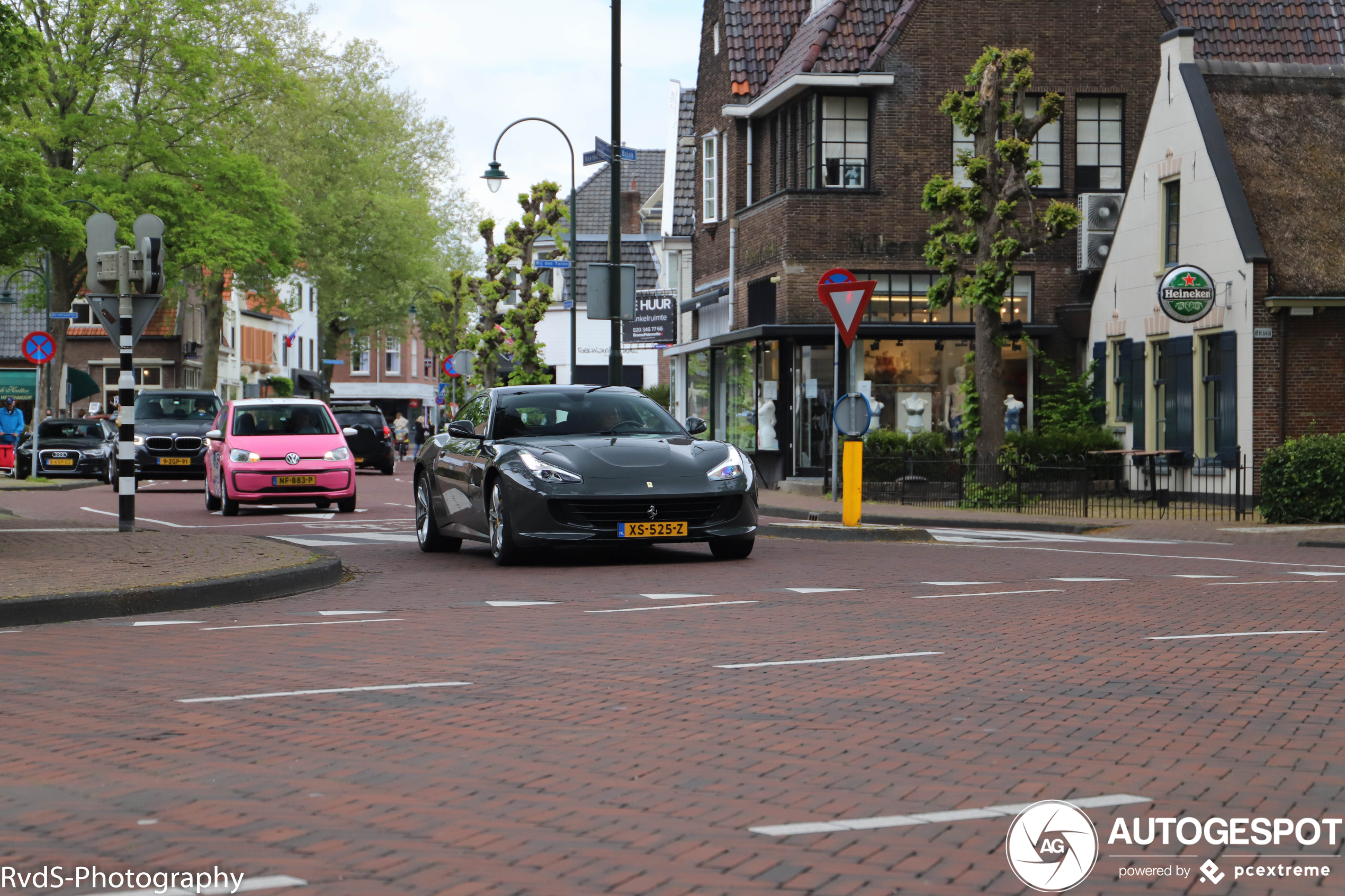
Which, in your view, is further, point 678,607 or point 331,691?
point 678,607

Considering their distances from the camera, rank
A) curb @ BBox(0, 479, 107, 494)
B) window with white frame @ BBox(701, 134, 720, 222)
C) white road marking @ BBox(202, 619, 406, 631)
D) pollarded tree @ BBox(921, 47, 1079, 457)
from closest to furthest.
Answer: white road marking @ BBox(202, 619, 406, 631)
pollarded tree @ BBox(921, 47, 1079, 457)
curb @ BBox(0, 479, 107, 494)
window with white frame @ BBox(701, 134, 720, 222)

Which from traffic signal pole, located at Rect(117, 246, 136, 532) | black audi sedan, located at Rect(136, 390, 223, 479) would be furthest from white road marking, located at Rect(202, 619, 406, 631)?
black audi sedan, located at Rect(136, 390, 223, 479)

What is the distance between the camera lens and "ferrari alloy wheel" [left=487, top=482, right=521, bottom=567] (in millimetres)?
14328

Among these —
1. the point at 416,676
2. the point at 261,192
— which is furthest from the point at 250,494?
the point at 261,192

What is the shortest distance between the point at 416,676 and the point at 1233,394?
2070 centimetres

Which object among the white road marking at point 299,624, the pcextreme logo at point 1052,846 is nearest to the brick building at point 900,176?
the white road marking at point 299,624

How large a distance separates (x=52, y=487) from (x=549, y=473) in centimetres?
2300

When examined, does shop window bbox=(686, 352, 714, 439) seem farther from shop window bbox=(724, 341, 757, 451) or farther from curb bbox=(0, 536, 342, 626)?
curb bbox=(0, 536, 342, 626)

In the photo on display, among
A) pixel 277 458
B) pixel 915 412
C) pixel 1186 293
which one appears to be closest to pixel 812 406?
pixel 915 412

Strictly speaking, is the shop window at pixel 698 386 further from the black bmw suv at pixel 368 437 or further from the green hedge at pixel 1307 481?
the green hedge at pixel 1307 481

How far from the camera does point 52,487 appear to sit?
111ft

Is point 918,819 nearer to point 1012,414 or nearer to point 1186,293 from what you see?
point 1186,293

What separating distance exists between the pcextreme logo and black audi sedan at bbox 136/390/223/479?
27.9m

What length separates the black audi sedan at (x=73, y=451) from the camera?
3788cm
